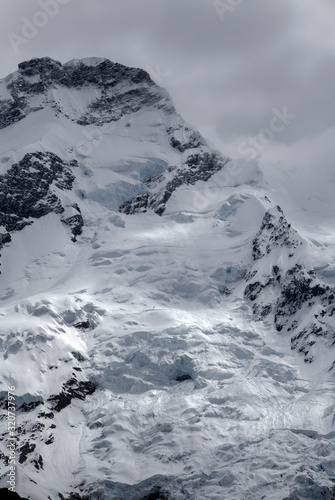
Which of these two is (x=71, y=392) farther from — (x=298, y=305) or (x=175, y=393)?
(x=298, y=305)

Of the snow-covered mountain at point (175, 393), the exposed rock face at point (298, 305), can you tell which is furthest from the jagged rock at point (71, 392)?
the exposed rock face at point (298, 305)

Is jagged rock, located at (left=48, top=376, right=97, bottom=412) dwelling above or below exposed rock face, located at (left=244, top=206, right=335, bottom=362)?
below

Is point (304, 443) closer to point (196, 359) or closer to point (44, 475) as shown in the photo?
point (196, 359)

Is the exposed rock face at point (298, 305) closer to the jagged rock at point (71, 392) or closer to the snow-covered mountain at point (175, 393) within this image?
the snow-covered mountain at point (175, 393)

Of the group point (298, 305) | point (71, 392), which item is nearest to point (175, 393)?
point (71, 392)

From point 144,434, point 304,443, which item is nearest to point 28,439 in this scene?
point 144,434

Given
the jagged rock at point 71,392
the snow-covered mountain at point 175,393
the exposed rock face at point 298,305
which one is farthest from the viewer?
the exposed rock face at point 298,305

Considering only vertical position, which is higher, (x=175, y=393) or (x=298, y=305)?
(x=298, y=305)

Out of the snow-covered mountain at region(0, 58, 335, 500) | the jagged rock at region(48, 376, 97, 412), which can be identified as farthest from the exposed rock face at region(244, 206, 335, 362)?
the jagged rock at region(48, 376, 97, 412)

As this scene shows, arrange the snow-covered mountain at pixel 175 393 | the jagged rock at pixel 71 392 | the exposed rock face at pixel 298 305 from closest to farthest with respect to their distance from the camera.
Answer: the snow-covered mountain at pixel 175 393, the jagged rock at pixel 71 392, the exposed rock face at pixel 298 305

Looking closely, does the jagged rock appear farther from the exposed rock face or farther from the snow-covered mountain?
the exposed rock face

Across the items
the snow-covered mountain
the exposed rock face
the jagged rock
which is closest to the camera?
the snow-covered mountain
